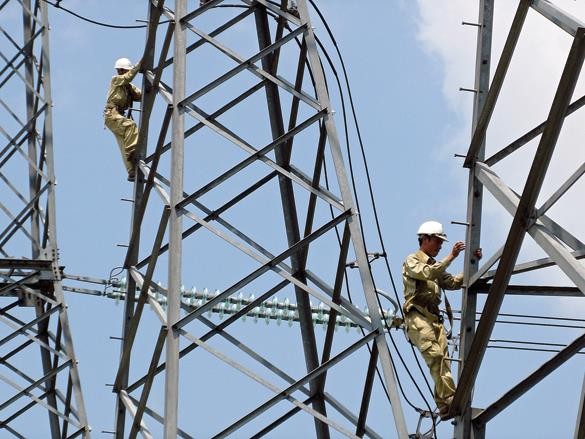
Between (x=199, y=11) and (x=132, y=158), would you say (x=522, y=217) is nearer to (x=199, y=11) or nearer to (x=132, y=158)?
(x=199, y=11)

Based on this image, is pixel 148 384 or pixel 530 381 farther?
pixel 148 384

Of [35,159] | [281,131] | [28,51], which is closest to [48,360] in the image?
[35,159]

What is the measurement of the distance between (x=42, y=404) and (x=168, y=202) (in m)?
6.67

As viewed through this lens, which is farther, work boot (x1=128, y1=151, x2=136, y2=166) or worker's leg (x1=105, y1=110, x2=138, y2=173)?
worker's leg (x1=105, y1=110, x2=138, y2=173)

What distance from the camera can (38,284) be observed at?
961 inches

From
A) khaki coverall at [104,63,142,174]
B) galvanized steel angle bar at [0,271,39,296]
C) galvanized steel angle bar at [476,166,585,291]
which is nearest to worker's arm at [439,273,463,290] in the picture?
galvanized steel angle bar at [476,166,585,291]

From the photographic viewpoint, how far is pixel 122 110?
23.1m

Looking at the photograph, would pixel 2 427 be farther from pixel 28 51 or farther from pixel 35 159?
pixel 28 51

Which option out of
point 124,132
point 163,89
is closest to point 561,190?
point 163,89

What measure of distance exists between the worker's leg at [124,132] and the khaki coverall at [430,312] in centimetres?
495

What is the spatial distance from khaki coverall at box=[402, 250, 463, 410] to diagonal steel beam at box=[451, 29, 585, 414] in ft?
Answer: 1.48

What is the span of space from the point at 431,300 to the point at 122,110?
6743mm

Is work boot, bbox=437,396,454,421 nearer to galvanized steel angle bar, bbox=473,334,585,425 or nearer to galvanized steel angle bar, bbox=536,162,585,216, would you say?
galvanized steel angle bar, bbox=473,334,585,425

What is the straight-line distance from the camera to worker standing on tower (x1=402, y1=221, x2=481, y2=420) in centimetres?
1781
